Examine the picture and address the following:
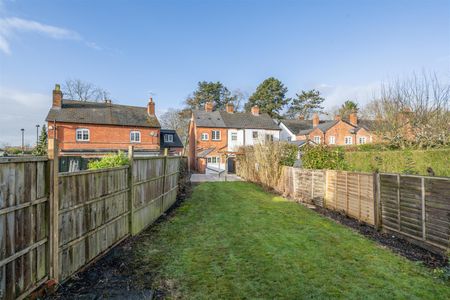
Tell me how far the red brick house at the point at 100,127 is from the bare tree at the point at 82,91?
608 inches

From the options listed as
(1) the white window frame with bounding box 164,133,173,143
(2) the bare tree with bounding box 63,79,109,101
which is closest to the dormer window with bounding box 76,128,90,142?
(1) the white window frame with bounding box 164,133,173,143

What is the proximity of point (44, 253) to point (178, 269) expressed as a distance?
209 centimetres

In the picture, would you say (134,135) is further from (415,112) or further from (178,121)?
(415,112)

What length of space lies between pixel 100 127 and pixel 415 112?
28.7 m

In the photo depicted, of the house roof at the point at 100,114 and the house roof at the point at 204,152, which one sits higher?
the house roof at the point at 100,114

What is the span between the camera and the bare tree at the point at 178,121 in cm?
4838

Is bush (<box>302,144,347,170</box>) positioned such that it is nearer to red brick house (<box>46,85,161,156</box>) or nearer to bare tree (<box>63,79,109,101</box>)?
red brick house (<box>46,85,161,156</box>)

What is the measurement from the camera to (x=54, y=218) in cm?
358

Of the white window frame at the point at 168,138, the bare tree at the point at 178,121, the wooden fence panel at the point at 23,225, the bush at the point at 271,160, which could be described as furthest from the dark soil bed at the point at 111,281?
the bare tree at the point at 178,121

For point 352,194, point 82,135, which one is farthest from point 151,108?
point 352,194

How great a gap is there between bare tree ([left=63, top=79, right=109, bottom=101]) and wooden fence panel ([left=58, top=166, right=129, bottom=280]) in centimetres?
4299

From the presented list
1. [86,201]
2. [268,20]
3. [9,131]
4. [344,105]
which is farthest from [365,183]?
[344,105]

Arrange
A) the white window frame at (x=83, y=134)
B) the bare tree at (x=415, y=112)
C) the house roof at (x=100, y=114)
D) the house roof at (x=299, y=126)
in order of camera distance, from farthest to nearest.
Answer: the house roof at (x=299, y=126) → the white window frame at (x=83, y=134) → the house roof at (x=100, y=114) → the bare tree at (x=415, y=112)

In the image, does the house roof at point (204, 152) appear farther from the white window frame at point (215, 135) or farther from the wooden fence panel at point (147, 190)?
the wooden fence panel at point (147, 190)
